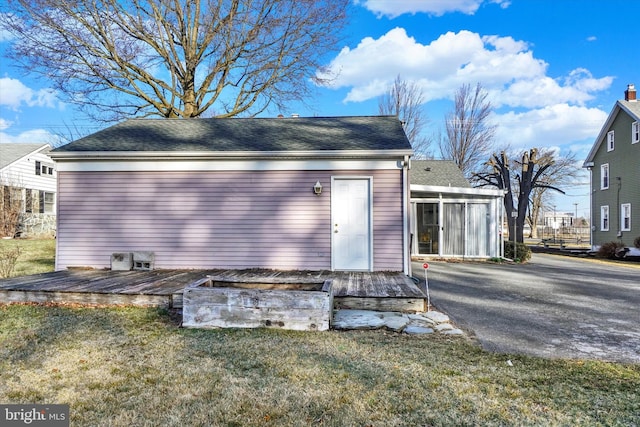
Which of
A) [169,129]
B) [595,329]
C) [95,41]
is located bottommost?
[595,329]

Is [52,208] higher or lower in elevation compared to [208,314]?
higher

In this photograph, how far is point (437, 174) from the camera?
15.0m

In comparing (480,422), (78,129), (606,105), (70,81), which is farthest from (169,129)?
(606,105)

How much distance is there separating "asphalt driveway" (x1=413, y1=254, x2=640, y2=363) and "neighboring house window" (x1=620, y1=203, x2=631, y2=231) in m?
9.47

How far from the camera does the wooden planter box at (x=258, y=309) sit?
161 inches

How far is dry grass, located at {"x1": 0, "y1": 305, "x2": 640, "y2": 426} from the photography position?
229 cm

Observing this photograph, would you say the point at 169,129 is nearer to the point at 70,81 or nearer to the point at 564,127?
the point at 70,81

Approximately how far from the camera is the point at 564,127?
30750 millimetres

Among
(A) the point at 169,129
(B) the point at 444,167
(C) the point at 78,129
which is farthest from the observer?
(C) the point at 78,129

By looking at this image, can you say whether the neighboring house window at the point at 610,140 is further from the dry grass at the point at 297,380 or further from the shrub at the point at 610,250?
the dry grass at the point at 297,380

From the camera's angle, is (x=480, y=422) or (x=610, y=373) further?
(x=610, y=373)

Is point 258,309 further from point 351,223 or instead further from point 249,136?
point 249,136

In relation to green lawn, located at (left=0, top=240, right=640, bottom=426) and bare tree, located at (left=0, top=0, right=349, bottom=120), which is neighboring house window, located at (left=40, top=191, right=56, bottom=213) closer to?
bare tree, located at (left=0, top=0, right=349, bottom=120)

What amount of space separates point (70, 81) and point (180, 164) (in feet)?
31.0
